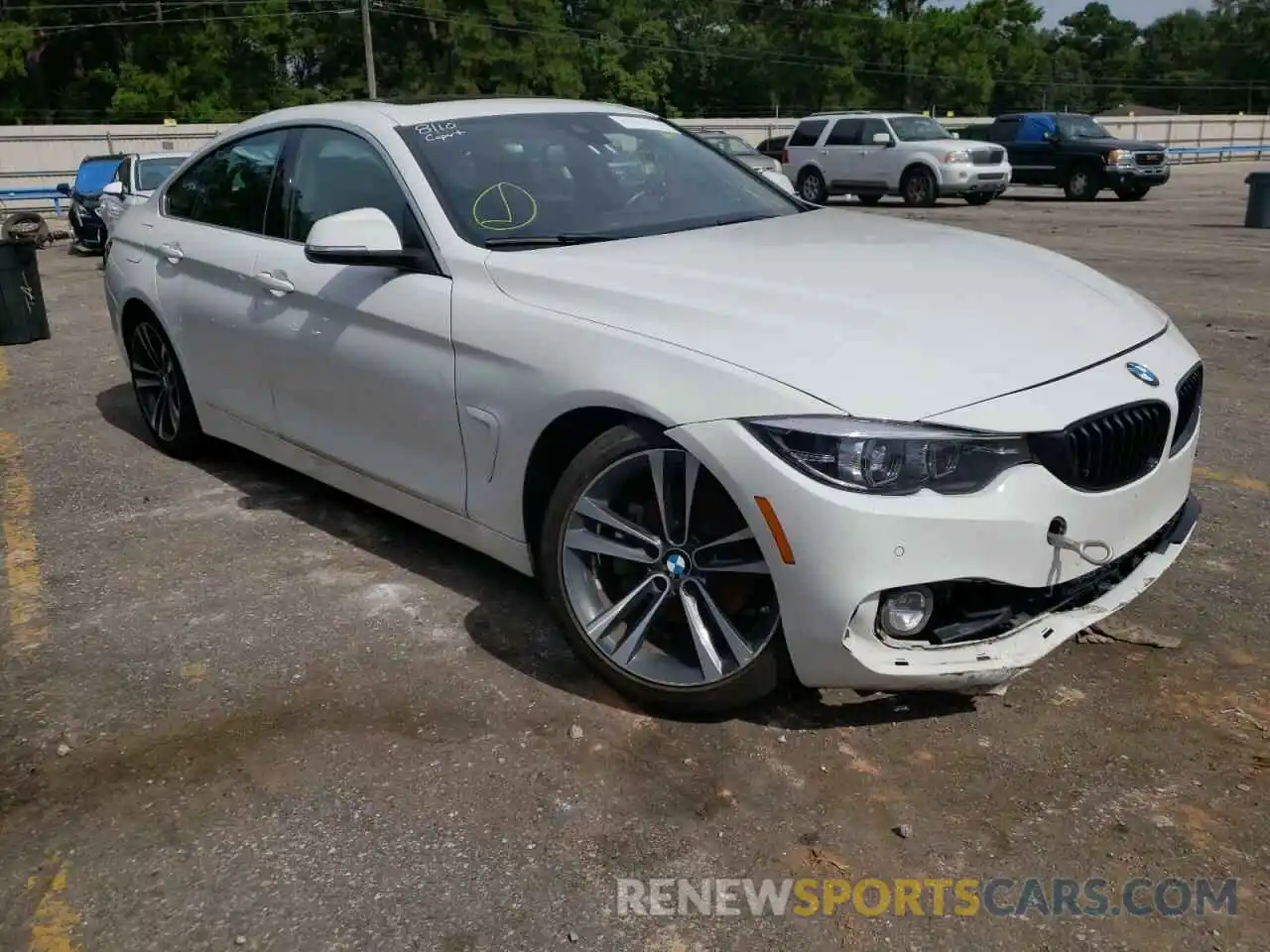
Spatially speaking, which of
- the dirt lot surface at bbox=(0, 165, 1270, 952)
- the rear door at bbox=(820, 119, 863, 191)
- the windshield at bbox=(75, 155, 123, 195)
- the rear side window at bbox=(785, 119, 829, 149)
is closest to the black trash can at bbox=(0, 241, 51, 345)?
the dirt lot surface at bbox=(0, 165, 1270, 952)

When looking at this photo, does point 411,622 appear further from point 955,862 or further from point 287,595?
point 955,862

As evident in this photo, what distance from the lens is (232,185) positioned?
5.05m

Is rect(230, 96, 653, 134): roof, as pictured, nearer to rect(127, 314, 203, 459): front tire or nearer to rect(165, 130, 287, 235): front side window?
rect(165, 130, 287, 235): front side window

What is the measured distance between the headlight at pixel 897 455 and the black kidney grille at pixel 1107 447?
0.11m

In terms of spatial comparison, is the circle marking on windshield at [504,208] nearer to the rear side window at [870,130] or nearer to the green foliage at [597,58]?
the rear side window at [870,130]

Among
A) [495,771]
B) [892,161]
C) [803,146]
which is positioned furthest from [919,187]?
[495,771]

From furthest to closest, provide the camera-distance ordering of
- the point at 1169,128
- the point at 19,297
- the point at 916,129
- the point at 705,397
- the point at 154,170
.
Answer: the point at 1169,128
the point at 916,129
the point at 154,170
the point at 19,297
the point at 705,397

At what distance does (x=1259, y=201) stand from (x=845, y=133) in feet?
30.2

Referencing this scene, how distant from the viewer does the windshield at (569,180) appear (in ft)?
12.6

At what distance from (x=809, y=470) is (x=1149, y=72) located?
113691 millimetres

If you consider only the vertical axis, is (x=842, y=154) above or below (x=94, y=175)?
below

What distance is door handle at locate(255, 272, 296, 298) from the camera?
4363 millimetres

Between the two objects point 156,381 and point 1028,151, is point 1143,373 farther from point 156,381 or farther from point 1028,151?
Result: point 1028,151

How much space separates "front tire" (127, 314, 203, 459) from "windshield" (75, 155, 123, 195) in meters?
14.0
